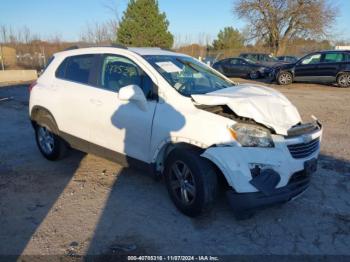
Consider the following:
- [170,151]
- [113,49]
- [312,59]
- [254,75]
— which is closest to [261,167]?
[170,151]

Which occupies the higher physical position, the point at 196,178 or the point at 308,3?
the point at 308,3

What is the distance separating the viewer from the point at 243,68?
21.1m

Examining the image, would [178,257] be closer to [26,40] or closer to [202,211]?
[202,211]

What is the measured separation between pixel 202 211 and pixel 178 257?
1.94 feet

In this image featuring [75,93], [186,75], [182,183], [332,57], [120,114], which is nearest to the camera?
[182,183]

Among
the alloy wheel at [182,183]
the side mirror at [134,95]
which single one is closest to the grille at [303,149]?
the alloy wheel at [182,183]

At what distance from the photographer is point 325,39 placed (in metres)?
37.6

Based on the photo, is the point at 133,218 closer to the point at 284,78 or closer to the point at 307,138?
the point at 307,138

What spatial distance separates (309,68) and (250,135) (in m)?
14.4

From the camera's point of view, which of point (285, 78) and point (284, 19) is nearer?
point (285, 78)

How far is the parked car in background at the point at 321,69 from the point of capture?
15.1 metres

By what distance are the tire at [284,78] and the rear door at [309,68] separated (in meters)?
0.30

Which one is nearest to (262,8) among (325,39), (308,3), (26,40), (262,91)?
(308,3)

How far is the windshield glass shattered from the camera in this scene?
3.86 m
